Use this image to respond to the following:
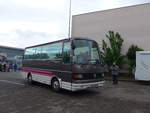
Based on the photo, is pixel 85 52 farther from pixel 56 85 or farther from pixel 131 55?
pixel 131 55

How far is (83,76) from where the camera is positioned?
8.24 m

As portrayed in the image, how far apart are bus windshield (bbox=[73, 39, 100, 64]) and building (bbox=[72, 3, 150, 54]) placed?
12560 millimetres

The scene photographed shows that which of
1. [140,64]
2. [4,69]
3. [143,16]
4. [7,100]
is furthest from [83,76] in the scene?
[4,69]

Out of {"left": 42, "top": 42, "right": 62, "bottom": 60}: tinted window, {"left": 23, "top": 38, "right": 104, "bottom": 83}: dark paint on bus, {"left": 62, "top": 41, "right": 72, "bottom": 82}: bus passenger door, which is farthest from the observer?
{"left": 42, "top": 42, "right": 62, "bottom": 60}: tinted window

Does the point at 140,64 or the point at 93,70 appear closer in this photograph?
the point at 93,70

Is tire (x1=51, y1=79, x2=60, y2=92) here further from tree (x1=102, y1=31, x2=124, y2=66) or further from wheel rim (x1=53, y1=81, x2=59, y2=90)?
tree (x1=102, y1=31, x2=124, y2=66)

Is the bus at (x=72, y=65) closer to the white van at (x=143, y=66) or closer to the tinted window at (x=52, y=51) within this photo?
the tinted window at (x=52, y=51)

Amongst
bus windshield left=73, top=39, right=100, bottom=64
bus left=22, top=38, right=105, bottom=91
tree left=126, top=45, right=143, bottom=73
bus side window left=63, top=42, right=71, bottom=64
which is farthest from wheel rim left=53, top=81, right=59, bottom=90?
tree left=126, top=45, right=143, bottom=73

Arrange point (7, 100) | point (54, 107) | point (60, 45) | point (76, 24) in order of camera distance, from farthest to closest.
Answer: point (76, 24), point (60, 45), point (7, 100), point (54, 107)

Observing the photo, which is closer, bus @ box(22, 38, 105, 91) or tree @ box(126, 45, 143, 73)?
bus @ box(22, 38, 105, 91)

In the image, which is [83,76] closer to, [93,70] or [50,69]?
[93,70]

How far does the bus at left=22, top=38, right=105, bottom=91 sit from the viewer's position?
26.8 feet

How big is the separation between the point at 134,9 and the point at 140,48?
5.03 metres

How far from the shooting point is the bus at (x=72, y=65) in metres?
8.17
